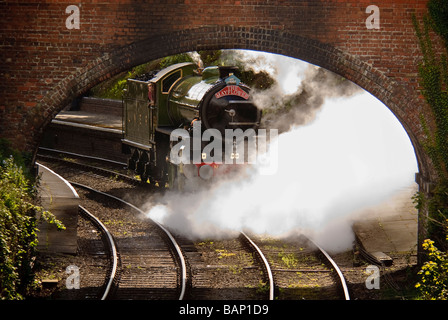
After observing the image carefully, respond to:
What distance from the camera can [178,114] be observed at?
16578mm

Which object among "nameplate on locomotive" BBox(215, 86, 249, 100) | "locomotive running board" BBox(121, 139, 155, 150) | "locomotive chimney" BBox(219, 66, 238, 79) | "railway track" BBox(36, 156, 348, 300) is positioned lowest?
"railway track" BBox(36, 156, 348, 300)

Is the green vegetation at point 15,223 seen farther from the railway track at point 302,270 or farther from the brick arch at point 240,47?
the railway track at point 302,270

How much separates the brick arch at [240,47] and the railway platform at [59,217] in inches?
89.4

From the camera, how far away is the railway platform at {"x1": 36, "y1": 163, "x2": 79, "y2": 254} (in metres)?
12.8

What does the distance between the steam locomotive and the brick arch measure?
332 cm

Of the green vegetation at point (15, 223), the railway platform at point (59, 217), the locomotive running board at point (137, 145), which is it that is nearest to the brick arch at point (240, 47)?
the green vegetation at point (15, 223)

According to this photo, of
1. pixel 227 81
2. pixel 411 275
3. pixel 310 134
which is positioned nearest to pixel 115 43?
pixel 227 81

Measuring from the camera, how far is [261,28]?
11.4m

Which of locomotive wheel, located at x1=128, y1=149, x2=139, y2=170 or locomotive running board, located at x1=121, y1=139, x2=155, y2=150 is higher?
locomotive running board, located at x1=121, y1=139, x2=155, y2=150

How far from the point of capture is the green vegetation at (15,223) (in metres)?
8.80

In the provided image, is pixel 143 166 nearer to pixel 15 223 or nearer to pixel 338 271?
pixel 338 271

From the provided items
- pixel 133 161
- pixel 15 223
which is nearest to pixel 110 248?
pixel 15 223

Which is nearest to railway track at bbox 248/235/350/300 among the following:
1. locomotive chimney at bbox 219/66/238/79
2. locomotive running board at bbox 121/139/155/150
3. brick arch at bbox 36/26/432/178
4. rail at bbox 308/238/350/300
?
rail at bbox 308/238/350/300

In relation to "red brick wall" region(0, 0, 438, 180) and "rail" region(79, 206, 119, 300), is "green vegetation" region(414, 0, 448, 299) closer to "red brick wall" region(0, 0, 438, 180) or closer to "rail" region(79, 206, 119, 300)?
"red brick wall" region(0, 0, 438, 180)
